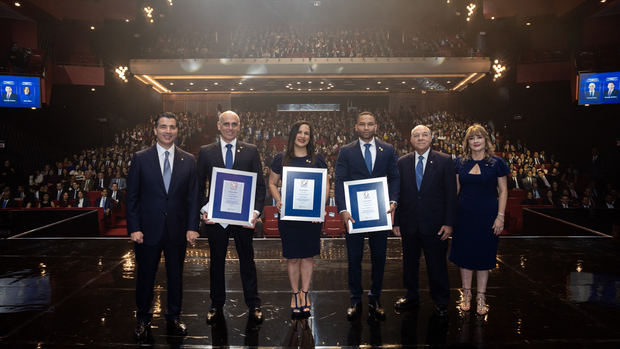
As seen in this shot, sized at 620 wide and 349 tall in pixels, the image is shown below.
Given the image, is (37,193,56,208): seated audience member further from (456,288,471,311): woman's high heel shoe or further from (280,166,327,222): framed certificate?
(456,288,471,311): woman's high heel shoe

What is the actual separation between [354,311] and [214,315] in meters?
1.10

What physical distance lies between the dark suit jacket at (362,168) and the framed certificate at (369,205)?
0.10m

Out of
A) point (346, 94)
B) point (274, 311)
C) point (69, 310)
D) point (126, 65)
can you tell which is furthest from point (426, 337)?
point (346, 94)

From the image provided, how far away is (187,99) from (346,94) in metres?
10.8

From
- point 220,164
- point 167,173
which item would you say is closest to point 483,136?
point 220,164

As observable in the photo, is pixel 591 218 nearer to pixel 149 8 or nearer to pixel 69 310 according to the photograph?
pixel 69 310

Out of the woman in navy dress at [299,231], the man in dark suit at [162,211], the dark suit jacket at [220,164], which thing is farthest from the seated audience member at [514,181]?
the man in dark suit at [162,211]

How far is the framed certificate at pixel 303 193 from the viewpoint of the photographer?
278cm

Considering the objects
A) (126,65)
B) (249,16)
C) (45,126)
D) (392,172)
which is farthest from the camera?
(249,16)

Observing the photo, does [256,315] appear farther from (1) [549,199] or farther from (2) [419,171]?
(1) [549,199]

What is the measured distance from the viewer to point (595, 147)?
13.4 meters

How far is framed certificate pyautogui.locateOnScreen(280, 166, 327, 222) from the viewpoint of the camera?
2.78 metres

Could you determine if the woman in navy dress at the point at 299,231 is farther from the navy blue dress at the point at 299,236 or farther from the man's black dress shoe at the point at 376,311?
the man's black dress shoe at the point at 376,311

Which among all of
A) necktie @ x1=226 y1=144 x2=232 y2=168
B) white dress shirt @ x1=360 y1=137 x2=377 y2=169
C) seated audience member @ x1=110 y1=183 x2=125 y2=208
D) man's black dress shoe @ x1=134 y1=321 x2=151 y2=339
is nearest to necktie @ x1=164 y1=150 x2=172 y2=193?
necktie @ x1=226 y1=144 x2=232 y2=168
